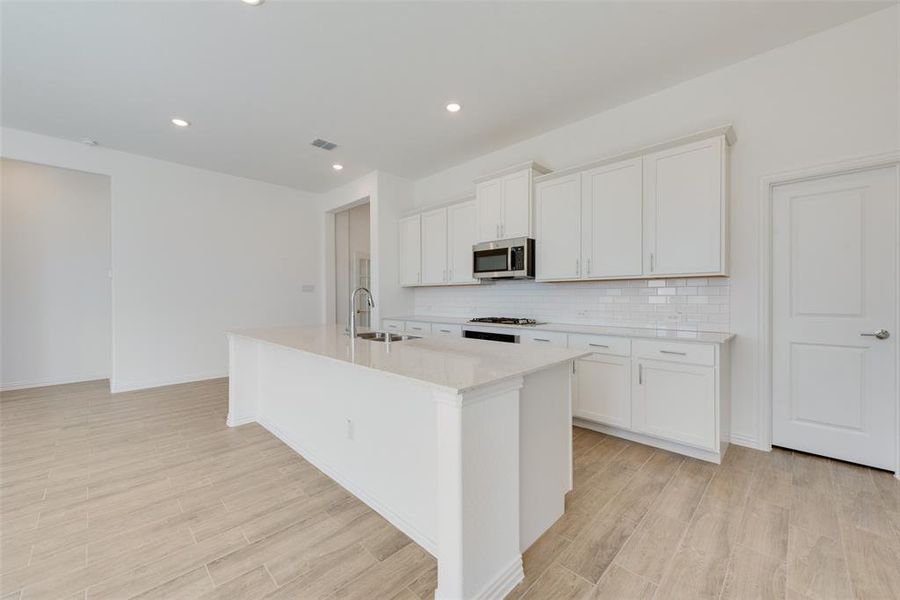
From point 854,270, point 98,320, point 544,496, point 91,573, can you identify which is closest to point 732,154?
point 854,270

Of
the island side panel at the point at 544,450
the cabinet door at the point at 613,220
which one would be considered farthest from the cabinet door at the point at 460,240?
the island side panel at the point at 544,450

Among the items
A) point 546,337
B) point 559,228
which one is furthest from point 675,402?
point 559,228

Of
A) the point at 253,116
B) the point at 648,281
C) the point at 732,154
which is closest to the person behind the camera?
the point at 732,154

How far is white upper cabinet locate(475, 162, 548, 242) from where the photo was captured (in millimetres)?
3686

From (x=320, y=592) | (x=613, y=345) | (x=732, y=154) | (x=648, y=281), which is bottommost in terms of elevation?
(x=320, y=592)

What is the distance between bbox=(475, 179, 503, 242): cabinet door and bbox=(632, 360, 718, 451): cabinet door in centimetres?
199

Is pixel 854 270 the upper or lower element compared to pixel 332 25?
lower

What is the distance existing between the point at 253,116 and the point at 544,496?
3.95 metres

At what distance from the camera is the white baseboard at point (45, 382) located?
4461 mm

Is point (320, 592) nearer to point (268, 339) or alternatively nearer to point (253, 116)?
point (268, 339)

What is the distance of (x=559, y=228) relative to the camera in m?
3.50

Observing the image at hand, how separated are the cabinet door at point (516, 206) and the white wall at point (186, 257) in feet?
11.9

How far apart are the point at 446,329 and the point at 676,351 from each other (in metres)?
2.35

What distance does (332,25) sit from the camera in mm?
2322
